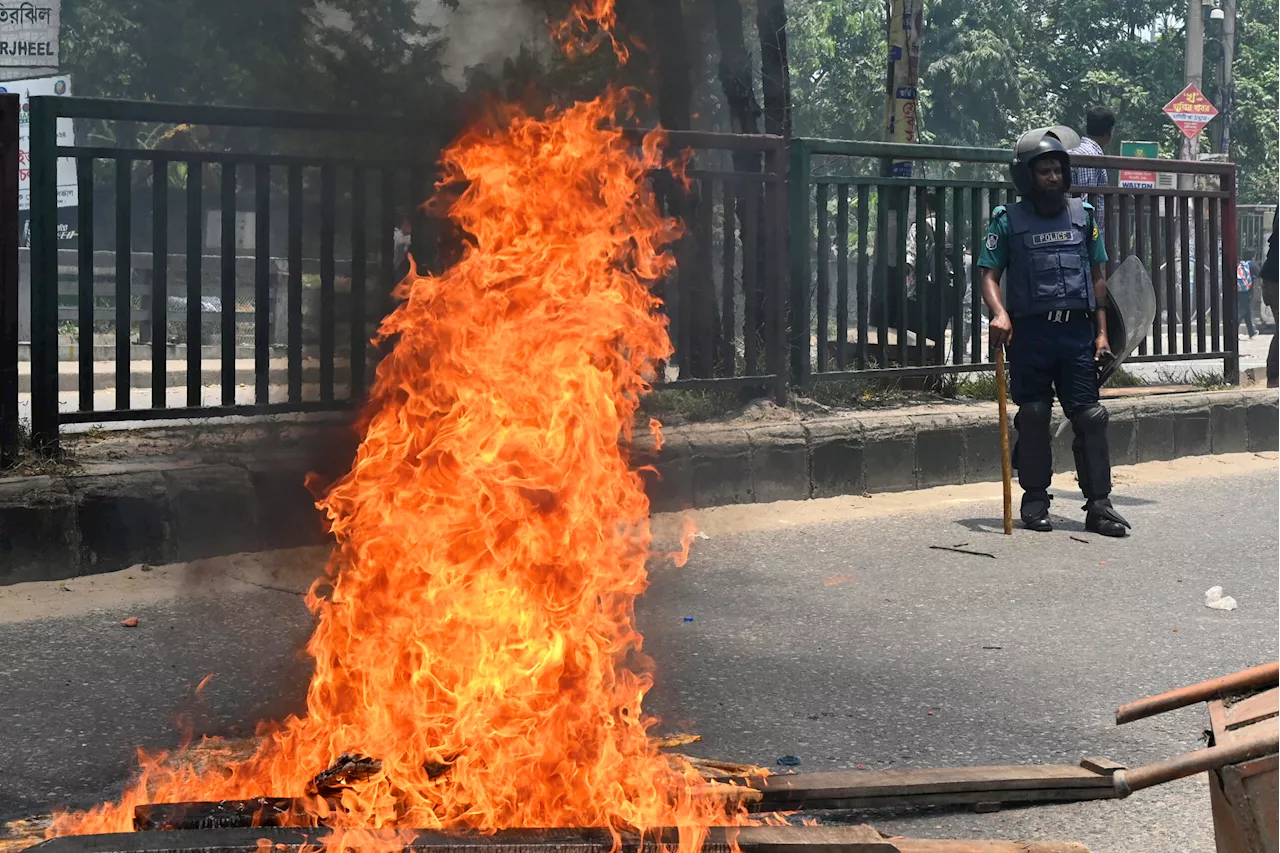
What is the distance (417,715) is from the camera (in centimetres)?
304

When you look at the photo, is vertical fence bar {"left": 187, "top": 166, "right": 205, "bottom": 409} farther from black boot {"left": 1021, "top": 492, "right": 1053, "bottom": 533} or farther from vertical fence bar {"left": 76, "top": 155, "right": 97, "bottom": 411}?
black boot {"left": 1021, "top": 492, "right": 1053, "bottom": 533}

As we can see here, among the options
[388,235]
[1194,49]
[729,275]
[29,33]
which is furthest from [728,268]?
[1194,49]

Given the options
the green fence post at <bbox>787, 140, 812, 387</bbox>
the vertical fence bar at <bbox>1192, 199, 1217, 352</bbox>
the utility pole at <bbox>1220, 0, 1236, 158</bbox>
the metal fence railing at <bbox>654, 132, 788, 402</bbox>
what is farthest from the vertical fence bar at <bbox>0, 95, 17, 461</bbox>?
the utility pole at <bbox>1220, 0, 1236, 158</bbox>

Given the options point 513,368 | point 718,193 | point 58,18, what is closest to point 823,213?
point 718,193

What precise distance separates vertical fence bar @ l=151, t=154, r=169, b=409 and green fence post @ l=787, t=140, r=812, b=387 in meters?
3.49

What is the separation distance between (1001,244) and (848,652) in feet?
10.9

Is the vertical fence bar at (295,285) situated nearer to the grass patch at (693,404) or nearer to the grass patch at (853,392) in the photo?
the grass patch at (693,404)

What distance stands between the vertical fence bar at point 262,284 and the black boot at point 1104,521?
3950mm

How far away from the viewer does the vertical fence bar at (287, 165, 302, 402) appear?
6.46 metres

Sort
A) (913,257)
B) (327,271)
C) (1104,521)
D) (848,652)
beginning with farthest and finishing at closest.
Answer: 1. (913,257)
2. (1104,521)
3. (327,271)
4. (848,652)

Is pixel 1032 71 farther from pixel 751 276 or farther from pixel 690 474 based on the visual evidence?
pixel 690 474

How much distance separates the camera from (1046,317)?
725 cm

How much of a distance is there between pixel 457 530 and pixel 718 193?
191 inches

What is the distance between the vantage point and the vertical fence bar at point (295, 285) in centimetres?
646
